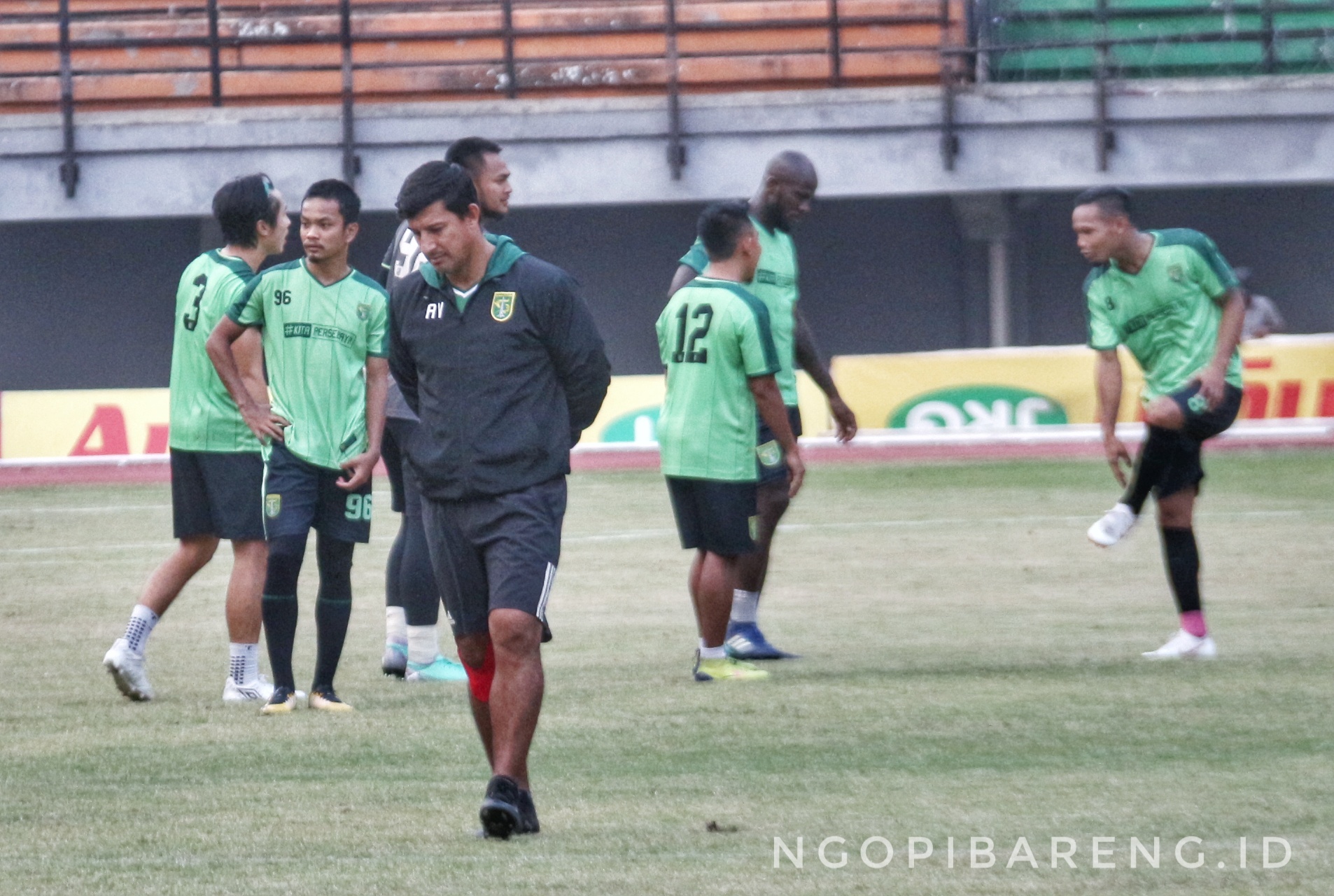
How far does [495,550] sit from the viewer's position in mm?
4965

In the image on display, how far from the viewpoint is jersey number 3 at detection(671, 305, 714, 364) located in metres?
7.45

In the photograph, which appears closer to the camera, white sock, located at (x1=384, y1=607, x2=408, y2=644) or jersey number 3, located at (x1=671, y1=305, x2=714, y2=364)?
jersey number 3, located at (x1=671, y1=305, x2=714, y2=364)

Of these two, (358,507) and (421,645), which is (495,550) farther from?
(421,645)

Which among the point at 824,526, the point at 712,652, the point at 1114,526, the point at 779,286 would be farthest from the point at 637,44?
the point at 712,652

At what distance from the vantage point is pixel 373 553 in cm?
1263

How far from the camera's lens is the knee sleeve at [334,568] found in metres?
6.92

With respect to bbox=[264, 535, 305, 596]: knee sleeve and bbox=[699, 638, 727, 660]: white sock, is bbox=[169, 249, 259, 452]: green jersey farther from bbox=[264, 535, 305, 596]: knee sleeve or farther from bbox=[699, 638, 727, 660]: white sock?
bbox=[699, 638, 727, 660]: white sock

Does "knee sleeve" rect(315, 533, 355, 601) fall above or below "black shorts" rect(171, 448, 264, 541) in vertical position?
below

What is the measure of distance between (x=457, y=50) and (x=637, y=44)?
7.22 ft

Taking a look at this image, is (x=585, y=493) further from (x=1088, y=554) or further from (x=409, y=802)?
(x=409, y=802)

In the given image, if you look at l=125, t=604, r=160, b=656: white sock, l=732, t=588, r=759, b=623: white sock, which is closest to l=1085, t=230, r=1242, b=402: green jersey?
l=732, t=588, r=759, b=623: white sock

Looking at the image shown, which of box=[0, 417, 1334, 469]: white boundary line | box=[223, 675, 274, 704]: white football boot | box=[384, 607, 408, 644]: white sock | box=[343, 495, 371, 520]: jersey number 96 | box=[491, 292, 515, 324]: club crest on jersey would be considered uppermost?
box=[491, 292, 515, 324]: club crest on jersey

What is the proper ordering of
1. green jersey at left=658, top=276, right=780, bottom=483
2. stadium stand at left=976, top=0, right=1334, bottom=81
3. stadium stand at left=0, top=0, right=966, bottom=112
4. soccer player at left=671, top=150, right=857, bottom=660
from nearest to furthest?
green jersey at left=658, top=276, right=780, bottom=483 < soccer player at left=671, top=150, right=857, bottom=660 < stadium stand at left=976, top=0, right=1334, bottom=81 < stadium stand at left=0, top=0, right=966, bottom=112

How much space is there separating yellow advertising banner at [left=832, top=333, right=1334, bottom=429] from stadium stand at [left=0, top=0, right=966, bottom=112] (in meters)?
4.73
